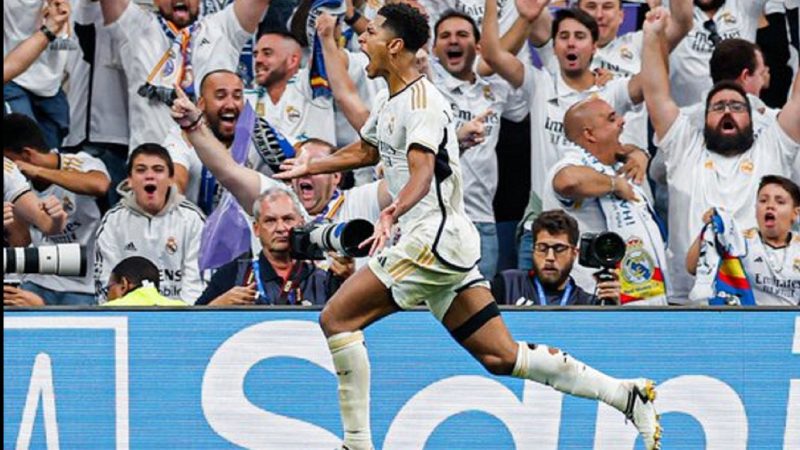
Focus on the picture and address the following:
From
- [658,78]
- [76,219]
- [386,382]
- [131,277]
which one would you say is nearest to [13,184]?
[76,219]

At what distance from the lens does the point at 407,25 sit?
664 centimetres

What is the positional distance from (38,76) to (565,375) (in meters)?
4.43

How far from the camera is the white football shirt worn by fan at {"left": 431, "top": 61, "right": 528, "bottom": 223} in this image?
383 inches

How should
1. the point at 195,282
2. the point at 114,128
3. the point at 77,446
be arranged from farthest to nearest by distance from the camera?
the point at 114,128
the point at 195,282
the point at 77,446

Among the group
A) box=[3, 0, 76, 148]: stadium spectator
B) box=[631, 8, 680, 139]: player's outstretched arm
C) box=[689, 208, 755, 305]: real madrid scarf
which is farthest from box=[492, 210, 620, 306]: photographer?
box=[3, 0, 76, 148]: stadium spectator

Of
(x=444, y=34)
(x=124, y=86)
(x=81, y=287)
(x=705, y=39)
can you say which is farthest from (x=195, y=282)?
(x=705, y=39)

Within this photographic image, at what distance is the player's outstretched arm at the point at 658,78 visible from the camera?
379 inches

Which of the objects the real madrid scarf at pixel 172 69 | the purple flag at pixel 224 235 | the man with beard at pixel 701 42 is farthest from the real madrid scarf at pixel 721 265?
the real madrid scarf at pixel 172 69

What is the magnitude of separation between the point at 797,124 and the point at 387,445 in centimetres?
358

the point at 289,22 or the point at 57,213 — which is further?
the point at 289,22

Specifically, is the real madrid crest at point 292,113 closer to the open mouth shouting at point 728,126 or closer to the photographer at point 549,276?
the photographer at point 549,276

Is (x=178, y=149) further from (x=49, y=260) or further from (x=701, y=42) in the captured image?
(x=49, y=260)

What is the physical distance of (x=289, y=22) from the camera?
10109 mm

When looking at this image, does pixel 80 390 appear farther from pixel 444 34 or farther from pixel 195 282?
pixel 444 34
